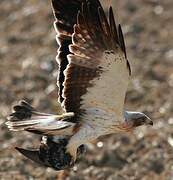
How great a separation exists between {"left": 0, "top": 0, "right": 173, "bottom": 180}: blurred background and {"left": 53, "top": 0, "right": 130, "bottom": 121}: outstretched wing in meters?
1.77

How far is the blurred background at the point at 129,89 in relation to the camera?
8.43 meters

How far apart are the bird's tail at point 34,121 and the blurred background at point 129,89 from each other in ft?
4.02

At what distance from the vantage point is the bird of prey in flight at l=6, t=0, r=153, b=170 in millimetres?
6137

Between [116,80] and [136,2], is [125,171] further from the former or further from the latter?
[136,2]

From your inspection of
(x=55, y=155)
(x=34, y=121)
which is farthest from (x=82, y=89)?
(x=55, y=155)

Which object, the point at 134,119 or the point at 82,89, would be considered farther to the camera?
the point at 134,119

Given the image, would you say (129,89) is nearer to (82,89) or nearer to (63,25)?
(63,25)

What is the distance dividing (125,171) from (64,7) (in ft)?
7.71

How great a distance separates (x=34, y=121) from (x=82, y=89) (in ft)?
1.79

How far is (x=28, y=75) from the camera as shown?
10.6 metres

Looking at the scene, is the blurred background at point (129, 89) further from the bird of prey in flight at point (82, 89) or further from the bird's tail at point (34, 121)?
the bird of prey in flight at point (82, 89)

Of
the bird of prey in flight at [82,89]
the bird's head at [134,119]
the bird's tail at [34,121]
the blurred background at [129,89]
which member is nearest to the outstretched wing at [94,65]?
the bird of prey in flight at [82,89]

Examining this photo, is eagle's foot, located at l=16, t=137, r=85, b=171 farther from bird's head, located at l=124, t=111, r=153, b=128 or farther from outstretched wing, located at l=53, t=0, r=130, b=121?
bird's head, located at l=124, t=111, r=153, b=128

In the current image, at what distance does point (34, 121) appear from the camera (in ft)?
22.0
